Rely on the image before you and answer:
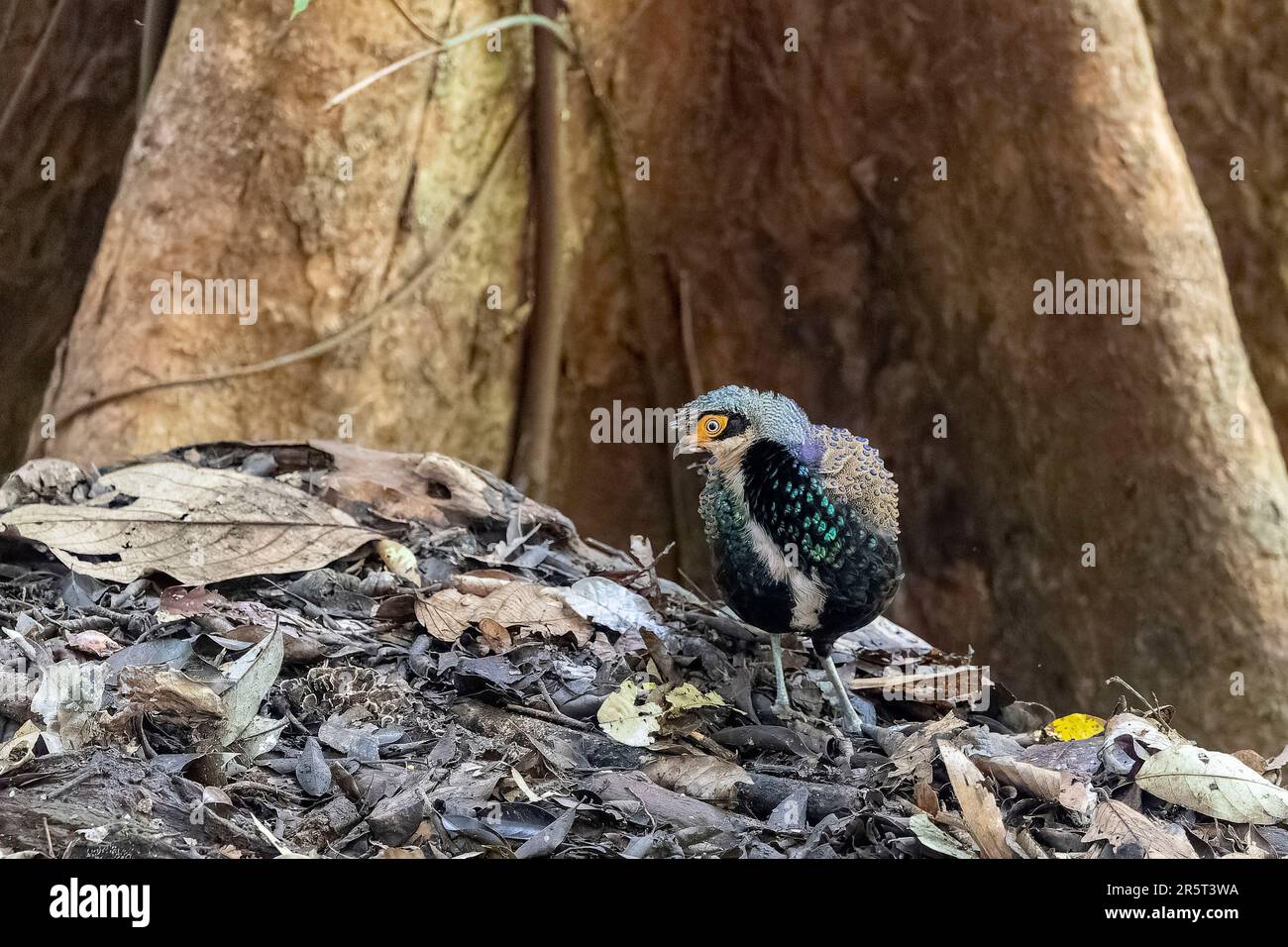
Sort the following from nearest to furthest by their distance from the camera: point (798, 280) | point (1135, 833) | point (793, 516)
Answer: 1. point (1135, 833)
2. point (793, 516)
3. point (798, 280)

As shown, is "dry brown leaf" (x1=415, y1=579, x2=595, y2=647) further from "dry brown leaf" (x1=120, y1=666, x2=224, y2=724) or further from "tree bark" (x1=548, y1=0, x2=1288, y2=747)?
"tree bark" (x1=548, y1=0, x2=1288, y2=747)

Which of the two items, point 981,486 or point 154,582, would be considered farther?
point 981,486

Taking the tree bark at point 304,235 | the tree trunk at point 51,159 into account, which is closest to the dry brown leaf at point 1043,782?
the tree bark at point 304,235

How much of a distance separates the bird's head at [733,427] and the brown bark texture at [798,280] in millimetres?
1671

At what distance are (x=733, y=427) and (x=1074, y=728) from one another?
804 mm

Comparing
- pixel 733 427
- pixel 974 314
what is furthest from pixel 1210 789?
pixel 974 314

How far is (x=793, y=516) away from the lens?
1980 millimetres

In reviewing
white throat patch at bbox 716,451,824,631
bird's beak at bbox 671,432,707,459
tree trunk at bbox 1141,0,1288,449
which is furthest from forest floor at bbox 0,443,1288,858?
tree trunk at bbox 1141,0,1288,449

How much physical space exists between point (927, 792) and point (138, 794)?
3.70 feet

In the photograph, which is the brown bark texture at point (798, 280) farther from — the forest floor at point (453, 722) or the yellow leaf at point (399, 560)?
the yellow leaf at point (399, 560)

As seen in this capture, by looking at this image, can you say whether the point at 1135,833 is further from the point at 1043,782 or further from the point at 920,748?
the point at 920,748
